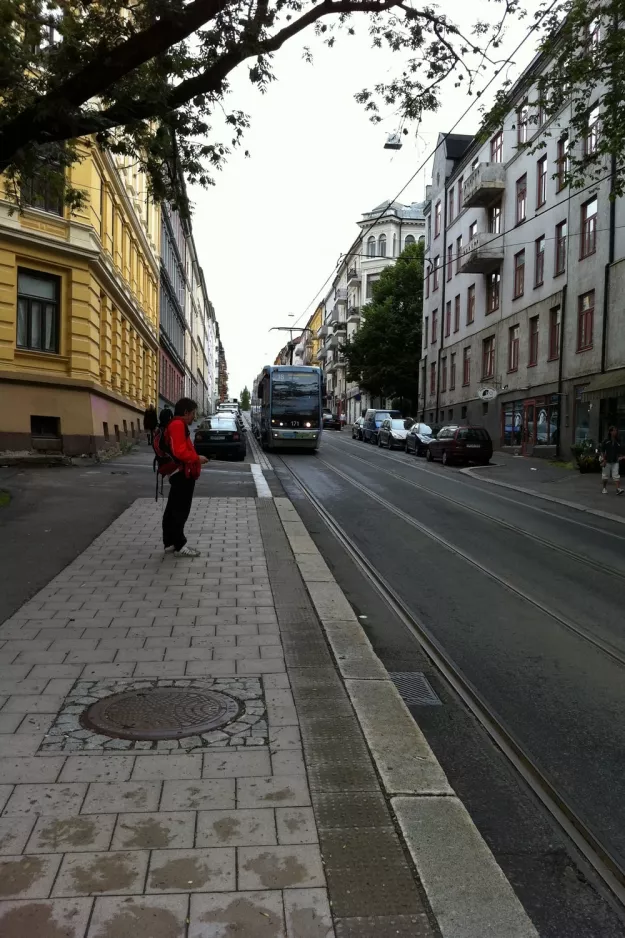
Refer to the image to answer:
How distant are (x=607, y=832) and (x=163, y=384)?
39.9 m

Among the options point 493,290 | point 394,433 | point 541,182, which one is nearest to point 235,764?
point 541,182

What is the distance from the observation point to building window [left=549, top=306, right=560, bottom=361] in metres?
27.6

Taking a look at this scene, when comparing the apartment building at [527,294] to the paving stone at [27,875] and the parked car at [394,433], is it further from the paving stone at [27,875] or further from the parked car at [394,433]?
the paving stone at [27,875]

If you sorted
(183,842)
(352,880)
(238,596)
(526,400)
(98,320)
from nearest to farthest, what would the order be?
(352,880)
(183,842)
(238,596)
(98,320)
(526,400)

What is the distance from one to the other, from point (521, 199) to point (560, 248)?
519 cm

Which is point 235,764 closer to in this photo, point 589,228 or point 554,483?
point 554,483

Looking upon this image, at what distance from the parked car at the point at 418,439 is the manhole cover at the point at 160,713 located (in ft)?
85.0

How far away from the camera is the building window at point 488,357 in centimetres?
3462

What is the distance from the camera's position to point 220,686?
4348 mm

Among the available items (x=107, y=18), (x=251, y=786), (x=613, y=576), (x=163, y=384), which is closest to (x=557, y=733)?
(x=251, y=786)

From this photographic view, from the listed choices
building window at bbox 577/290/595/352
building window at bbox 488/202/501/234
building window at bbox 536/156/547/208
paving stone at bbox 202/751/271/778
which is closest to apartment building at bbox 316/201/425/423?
building window at bbox 488/202/501/234

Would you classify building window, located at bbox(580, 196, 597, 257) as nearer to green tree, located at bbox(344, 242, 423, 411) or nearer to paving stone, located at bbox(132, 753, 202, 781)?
paving stone, located at bbox(132, 753, 202, 781)

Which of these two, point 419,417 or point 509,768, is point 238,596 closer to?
point 509,768

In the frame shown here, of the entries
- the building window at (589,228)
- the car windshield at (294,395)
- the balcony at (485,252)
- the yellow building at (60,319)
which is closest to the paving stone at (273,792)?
the yellow building at (60,319)
